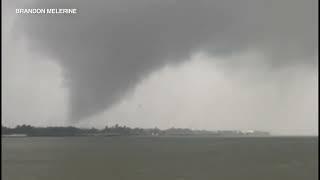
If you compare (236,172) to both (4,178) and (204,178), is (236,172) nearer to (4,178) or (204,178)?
(204,178)

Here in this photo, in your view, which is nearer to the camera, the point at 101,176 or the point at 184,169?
the point at 101,176

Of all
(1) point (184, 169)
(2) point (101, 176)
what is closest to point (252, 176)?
(1) point (184, 169)

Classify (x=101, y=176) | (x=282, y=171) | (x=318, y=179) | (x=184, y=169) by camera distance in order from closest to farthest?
(x=318, y=179), (x=101, y=176), (x=282, y=171), (x=184, y=169)

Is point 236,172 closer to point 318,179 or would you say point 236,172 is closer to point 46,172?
point 318,179

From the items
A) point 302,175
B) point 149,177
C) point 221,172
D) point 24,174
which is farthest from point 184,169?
point 24,174

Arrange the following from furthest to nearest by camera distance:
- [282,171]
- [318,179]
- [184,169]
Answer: [184,169], [282,171], [318,179]

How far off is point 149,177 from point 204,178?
18.3 ft

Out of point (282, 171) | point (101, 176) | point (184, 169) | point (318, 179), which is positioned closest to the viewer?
point (318, 179)

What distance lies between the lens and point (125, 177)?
4747 centimetres

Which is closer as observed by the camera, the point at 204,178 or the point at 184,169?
the point at 204,178

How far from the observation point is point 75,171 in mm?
54625

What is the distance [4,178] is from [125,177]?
12.3 m

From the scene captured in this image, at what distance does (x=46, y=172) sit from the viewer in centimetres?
5322

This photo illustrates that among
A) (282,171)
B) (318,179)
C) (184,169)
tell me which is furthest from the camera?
(184,169)
